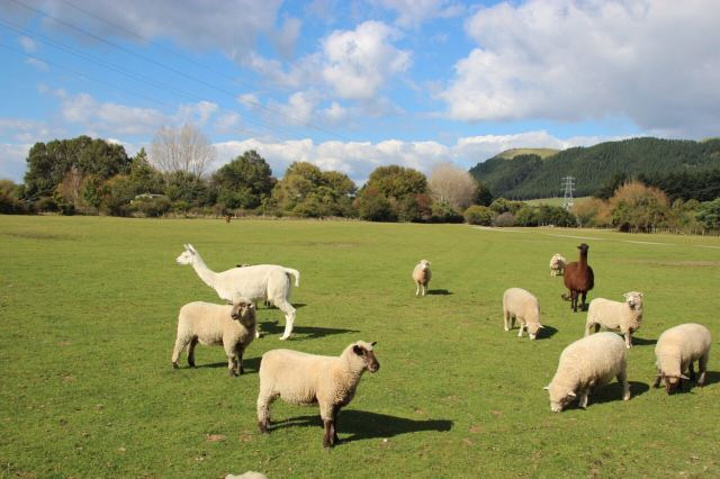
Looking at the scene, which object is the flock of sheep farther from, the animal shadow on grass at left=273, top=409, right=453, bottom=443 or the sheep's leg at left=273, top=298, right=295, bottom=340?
the animal shadow on grass at left=273, top=409, right=453, bottom=443

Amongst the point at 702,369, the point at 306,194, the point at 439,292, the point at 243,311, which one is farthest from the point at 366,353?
the point at 306,194

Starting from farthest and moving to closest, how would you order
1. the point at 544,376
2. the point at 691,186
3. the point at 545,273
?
1. the point at 691,186
2. the point at 545,273
3. the point at 544,376

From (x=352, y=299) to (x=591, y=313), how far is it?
7829 mm

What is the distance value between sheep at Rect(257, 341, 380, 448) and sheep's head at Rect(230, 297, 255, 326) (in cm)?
185

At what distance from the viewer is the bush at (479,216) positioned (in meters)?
110

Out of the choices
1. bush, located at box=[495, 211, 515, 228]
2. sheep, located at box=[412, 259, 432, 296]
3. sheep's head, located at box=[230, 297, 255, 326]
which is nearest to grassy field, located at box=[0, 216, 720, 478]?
sheep, located at box=[412, 259, 432, 296]

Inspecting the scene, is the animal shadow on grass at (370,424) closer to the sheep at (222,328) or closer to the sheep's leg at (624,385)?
the sheep at (222,328)

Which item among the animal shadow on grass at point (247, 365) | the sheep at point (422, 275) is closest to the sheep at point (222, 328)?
the animal shadow on grass at point (247, 365)

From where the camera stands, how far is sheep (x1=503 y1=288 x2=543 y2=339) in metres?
12.8

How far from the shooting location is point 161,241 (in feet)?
124

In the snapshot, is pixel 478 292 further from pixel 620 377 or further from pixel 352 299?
pixel 620 377

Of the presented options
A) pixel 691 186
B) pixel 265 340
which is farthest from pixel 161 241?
pixel 691 186

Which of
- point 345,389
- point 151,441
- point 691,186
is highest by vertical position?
point 691,186

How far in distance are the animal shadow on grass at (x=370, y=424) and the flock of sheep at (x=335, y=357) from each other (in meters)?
0.43
